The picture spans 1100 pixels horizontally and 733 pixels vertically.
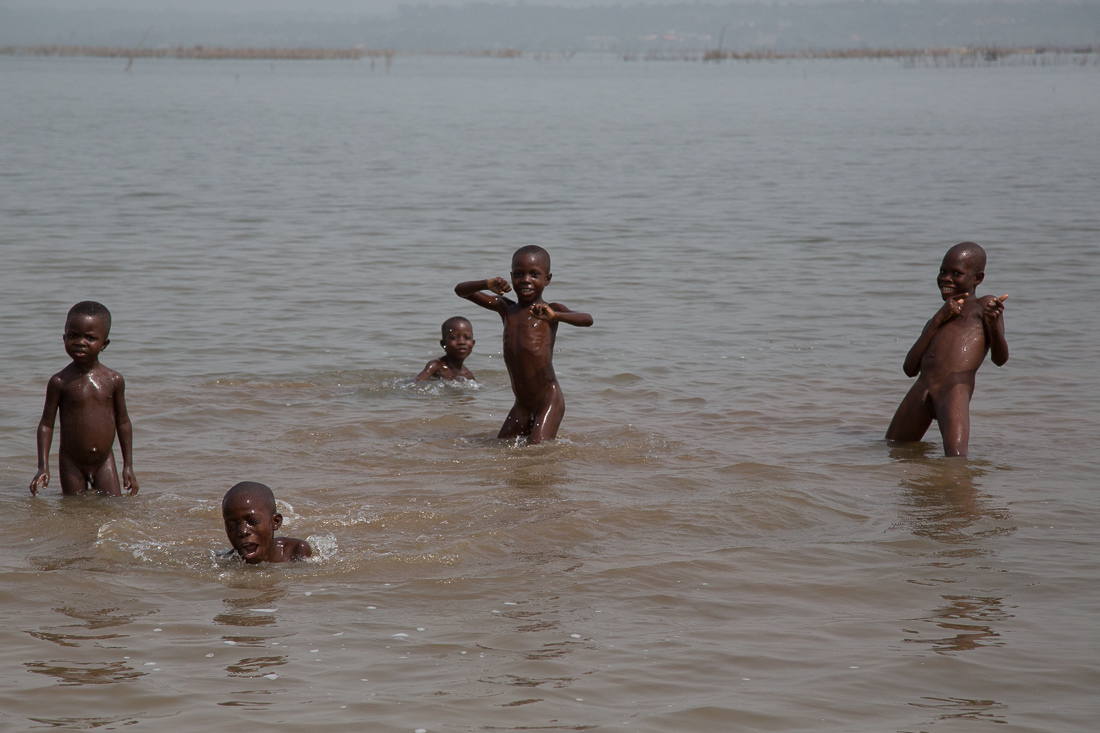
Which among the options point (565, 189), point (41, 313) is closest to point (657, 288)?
point (41, 313)

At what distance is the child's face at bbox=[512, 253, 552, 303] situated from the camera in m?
7.67

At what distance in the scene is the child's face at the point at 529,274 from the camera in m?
7.67

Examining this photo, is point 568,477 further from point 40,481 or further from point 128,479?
point 40,481

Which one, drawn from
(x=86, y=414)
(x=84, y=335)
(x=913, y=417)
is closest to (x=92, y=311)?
(x=84, y=335)

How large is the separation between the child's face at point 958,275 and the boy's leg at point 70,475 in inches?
215

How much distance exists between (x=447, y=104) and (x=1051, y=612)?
4511 cm

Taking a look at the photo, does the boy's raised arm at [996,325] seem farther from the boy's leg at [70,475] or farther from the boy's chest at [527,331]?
the boy's leg at [70,475]

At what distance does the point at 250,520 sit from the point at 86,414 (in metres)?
1.61

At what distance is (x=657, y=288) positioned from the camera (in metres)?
14.2

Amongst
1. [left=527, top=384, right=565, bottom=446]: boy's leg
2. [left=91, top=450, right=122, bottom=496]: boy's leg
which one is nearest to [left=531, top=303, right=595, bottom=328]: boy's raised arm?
[left=527, top=384, right=565, bottom=446]: boy's leg

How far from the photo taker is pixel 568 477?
7.38 metres

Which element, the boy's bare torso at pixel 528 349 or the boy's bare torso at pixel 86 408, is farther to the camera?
the boy's bare torso at pixel 528 349

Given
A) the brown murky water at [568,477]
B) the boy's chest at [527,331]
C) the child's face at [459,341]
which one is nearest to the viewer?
the brown murky water at [568,477]

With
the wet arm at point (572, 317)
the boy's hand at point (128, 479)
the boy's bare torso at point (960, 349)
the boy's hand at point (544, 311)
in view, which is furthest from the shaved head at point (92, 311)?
the boy's bare torso at point (960, 349)
